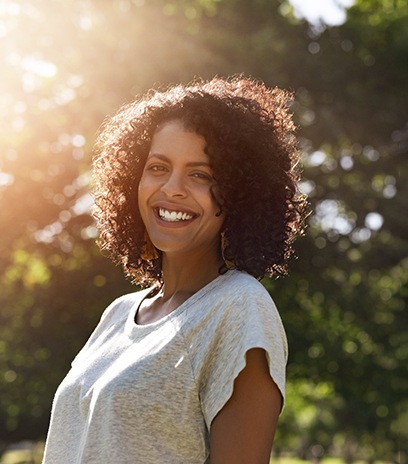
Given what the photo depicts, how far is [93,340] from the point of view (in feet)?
9.56

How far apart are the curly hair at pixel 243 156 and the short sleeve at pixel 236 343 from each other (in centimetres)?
31

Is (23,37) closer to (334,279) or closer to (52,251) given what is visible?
(52,251)

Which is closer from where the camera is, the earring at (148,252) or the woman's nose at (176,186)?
the woman's nose at (176,186)

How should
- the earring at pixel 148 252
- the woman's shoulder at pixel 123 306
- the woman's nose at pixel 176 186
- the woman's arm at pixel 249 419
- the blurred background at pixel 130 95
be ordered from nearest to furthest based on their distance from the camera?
the woman's arm at pixel 249 419 → the woman's nose at pixel 176 186 → the woman's shoulder at pixel 123 306 → the earring at pixel 148 252 → the blurred background at pixel 130 95

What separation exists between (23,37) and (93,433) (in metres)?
16.3

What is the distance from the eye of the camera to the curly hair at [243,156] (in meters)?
2.68

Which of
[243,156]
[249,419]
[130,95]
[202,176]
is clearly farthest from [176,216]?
[130,95]

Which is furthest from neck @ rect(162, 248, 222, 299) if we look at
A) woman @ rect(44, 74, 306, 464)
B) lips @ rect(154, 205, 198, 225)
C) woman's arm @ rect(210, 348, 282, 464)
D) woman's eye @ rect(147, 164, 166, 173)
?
woman's arm @ rect(210, 348, 282, 464)

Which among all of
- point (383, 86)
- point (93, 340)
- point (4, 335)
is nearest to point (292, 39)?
point (383, 86)

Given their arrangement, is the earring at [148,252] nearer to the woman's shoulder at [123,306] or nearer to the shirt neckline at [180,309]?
the woman's shoulder at [123,306]

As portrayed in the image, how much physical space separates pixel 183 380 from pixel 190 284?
44cm

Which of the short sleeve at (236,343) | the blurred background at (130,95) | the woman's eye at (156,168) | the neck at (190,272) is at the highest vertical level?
the blurred background at (130,95)

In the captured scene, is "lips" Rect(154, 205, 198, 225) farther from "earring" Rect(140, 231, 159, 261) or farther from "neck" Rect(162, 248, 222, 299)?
"earring" Rect(140, 231, 159, 261)

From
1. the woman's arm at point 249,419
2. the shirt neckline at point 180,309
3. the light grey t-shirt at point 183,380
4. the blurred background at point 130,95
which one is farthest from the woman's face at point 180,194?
the blurred background at point 130,95
